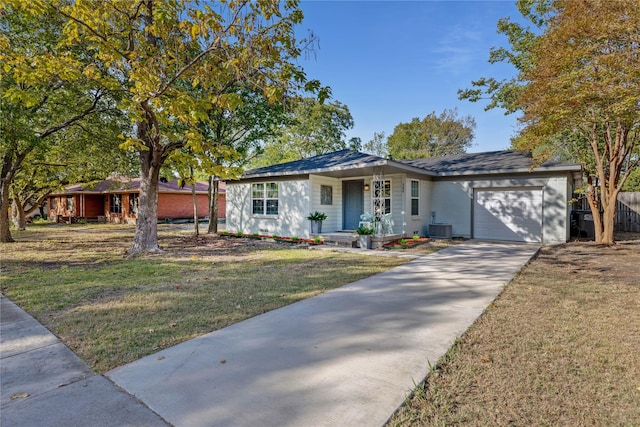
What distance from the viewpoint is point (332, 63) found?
11.5 metres

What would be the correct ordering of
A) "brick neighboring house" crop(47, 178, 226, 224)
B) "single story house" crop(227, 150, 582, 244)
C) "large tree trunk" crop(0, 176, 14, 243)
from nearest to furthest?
"single story house" crop(227, 150, 582, 244) → "large tree trunk" crop(0, 176, 14, 243) → "brick neighboring house" crop(47, 178, 226, 224)

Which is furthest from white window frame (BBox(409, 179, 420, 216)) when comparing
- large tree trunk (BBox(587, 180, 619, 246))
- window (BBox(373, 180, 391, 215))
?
large tree trunk (BBox(587, 180, 619, 246))

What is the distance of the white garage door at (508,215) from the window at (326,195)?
221 inches

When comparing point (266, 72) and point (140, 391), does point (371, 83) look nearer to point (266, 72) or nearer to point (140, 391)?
point (266, 72)

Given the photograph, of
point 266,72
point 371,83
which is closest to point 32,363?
point 266,72

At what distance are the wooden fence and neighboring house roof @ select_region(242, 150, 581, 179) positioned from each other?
634 centimetres

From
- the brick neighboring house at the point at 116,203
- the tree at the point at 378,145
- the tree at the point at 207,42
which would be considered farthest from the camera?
the tree at the point at 378,145

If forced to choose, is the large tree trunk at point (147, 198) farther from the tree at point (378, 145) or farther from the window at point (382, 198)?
the tree at point (378, 145)

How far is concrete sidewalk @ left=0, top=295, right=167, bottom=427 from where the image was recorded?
2328 mm

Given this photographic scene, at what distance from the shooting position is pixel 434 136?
122 feet

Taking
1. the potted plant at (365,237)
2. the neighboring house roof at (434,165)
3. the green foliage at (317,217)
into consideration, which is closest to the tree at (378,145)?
the neighboring house roof at (434,165)

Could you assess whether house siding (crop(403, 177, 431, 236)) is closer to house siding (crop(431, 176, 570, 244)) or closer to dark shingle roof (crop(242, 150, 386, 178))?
house siding (crop(431, 176, 570, 244))

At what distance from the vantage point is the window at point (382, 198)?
11.6 meters

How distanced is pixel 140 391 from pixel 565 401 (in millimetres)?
3166
